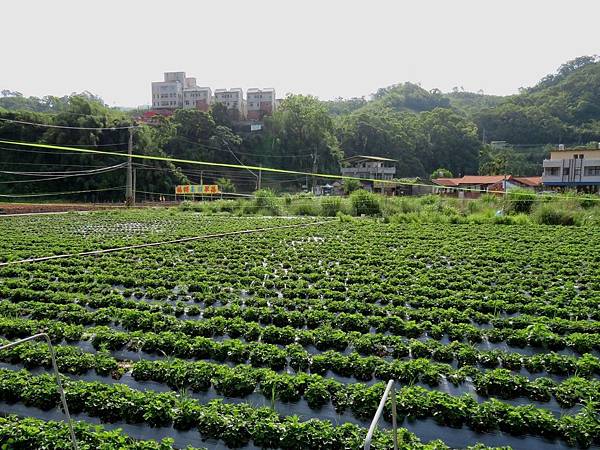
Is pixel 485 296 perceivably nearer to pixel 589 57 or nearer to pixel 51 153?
pixel 51 153

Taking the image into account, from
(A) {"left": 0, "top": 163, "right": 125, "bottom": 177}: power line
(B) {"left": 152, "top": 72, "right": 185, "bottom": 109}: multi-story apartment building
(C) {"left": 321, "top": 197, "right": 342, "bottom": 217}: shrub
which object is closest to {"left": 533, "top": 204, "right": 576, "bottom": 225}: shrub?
(C) {"left": 321, "top": 197, "right": 342, "bottom": 217}: shrub

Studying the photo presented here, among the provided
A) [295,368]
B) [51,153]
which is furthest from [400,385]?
[51,153]

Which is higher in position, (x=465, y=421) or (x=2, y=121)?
(x=2, y=121)

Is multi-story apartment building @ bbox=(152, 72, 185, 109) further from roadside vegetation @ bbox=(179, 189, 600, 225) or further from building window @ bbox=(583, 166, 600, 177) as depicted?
building window @ bbox=(583, 166, 600, 177)

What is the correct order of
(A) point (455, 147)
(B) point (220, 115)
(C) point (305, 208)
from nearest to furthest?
(C) point (305, 208), (B) point (220, 115), (A) point (455, 147)

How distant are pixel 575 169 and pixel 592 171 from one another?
5.71ft

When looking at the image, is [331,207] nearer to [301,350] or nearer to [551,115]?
[301,350]

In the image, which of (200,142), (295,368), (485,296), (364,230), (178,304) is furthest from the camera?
(200,142)

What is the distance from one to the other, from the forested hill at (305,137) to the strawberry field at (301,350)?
43574 mm

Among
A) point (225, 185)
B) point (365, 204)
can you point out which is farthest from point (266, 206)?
point (225, 185)

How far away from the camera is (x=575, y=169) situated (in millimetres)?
55406

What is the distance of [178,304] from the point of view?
1027 centimetres

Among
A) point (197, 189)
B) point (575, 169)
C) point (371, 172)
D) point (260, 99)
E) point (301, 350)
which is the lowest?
point (301, 350)

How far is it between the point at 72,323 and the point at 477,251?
14.3 metres
